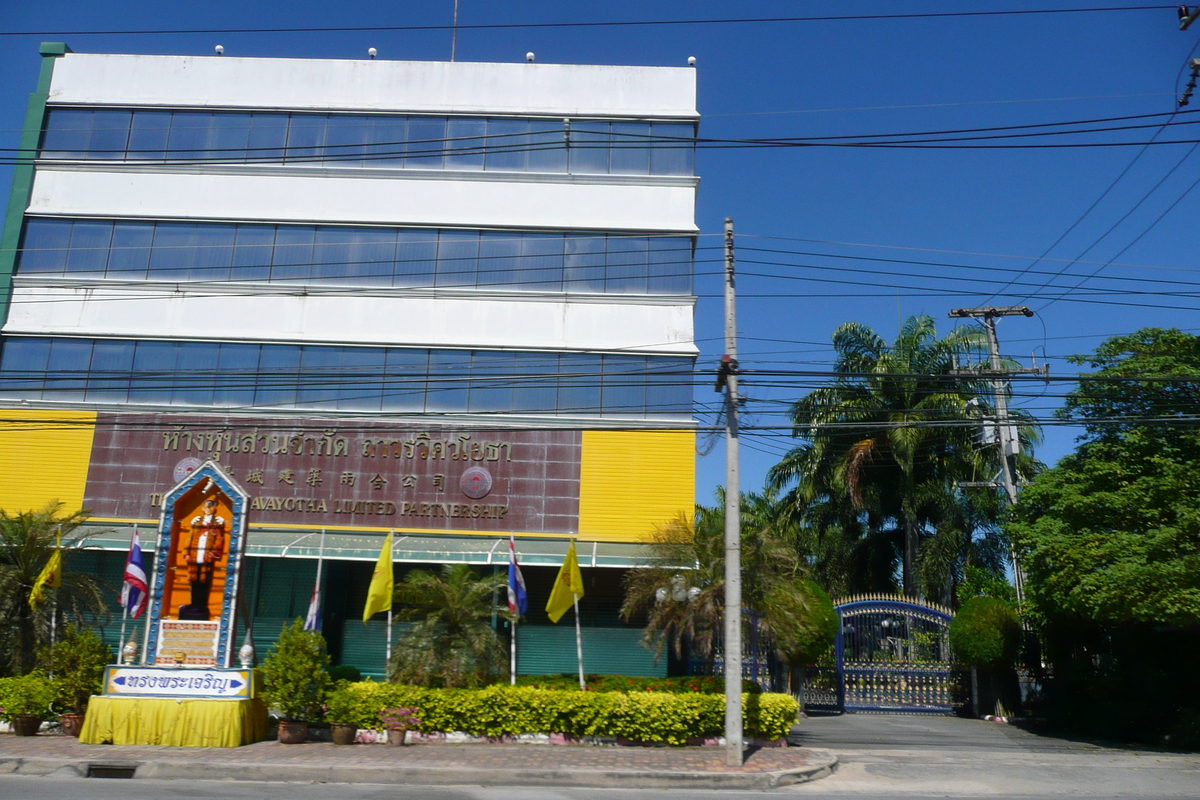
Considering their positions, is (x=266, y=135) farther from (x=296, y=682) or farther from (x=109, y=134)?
(x=296, y=682)

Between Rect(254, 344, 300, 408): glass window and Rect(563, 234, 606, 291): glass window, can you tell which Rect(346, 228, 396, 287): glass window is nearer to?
Rect(254, 344, 300, 408): glass window

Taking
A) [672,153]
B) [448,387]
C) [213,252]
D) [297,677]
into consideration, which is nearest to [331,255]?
[213,252]

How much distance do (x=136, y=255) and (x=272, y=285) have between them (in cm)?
386

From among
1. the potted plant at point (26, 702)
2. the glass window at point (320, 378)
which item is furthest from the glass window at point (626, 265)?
the potted plant at point (26, 702)

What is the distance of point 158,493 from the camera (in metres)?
21.9

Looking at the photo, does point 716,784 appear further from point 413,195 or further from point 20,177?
point 20,177

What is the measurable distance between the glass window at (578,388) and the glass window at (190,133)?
11408mm

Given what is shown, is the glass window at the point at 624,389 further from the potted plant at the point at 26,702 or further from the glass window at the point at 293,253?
the potted plant at the point at 26,702

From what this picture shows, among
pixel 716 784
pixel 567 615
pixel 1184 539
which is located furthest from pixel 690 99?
pixel 716 784

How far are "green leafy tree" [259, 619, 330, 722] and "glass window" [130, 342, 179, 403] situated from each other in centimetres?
958

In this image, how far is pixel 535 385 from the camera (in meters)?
22.6

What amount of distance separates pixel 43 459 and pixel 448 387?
33.4 feet

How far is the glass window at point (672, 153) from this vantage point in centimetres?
2391

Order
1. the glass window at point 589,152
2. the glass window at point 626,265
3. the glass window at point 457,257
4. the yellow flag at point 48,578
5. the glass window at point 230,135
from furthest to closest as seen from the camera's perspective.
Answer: the glass window at point 230,135
the glass window at point 589,152
the glass window at point 457,257
the glass window at point 626,265
the yellow flag at point 48,578
